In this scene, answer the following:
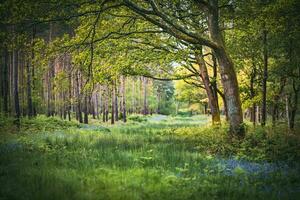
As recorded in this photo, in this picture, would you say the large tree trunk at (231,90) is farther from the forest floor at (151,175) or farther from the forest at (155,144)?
the forest floor at (151,175)

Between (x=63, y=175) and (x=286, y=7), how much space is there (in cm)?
1096

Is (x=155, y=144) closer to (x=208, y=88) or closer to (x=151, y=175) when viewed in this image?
(x=151, y=175)

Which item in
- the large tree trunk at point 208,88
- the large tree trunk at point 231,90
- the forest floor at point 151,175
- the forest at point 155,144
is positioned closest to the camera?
the forest floor at point 151,175

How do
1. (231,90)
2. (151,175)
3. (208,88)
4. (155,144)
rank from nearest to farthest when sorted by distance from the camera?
(151,175) → (231,90) → (155,144) → (208,88)

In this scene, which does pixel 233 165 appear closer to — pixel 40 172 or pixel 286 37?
pixel 40 172

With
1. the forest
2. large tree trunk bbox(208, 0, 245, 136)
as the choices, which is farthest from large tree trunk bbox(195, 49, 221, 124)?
large tree trunk bbox(208, 0, 245, 136)

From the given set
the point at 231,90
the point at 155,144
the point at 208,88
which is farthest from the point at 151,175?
the point at 208,88

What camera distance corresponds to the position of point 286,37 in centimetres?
1661

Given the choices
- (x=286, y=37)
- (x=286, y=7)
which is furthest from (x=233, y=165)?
(x=286, y=37)

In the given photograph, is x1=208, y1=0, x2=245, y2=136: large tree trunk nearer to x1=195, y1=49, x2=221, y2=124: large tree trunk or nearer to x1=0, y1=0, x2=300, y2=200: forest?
x1=0, y1=0, x2=300, y2=200: forest

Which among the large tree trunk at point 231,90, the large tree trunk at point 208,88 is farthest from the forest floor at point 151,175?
the large tree trunk at point 208,88

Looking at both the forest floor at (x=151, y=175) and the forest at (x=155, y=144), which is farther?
the forest at (x=155, y=144)

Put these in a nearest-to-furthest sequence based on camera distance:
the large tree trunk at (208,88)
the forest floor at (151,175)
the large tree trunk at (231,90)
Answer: the forest floor at (151,175) < the large tree trunk at (231,90) < the large tree trunk at (208,88)

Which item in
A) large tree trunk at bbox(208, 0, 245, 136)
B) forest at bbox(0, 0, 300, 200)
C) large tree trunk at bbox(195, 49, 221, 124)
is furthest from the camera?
large tree trunk at bbox(195, 49, 221, 124)
